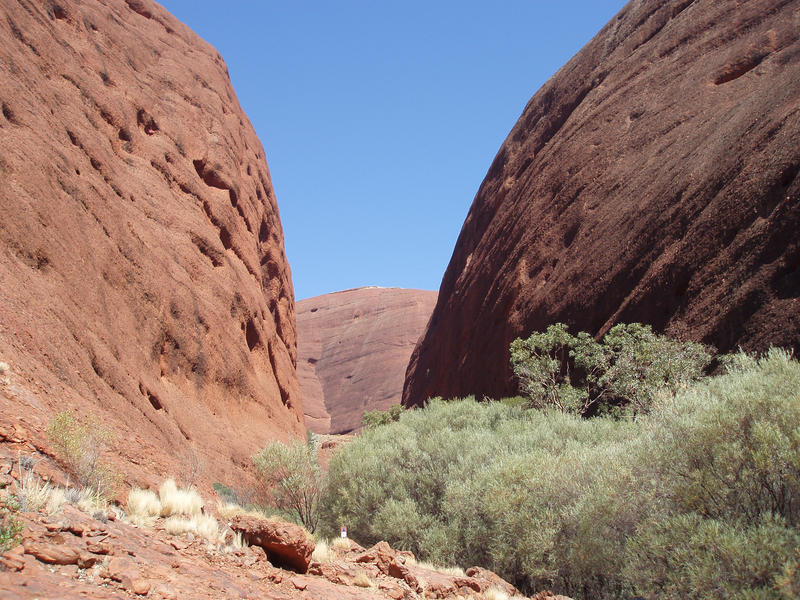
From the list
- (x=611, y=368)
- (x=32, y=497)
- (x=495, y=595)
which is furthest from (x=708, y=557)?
(x=611, y=368)

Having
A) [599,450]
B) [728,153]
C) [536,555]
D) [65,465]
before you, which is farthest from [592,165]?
[65,465]

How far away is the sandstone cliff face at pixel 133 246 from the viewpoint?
11406 millimetres

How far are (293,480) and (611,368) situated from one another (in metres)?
9.56

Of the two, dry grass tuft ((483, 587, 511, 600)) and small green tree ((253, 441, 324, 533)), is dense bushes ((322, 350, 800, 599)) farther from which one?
dry grass tuft ((483, 587, 511, 600))

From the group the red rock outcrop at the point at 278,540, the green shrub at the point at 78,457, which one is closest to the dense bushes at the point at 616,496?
the red rock outcrop at the point at 278,540

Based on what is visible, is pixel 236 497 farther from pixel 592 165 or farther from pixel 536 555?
pixel 592 165

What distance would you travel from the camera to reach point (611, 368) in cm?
1784

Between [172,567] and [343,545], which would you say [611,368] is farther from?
[172,567]

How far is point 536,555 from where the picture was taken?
9.47 m

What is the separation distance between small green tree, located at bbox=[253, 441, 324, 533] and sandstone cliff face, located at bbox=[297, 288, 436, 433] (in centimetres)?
5076

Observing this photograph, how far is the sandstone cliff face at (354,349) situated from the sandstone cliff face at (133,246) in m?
40.3

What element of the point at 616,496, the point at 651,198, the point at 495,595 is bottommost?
the point at 495,595

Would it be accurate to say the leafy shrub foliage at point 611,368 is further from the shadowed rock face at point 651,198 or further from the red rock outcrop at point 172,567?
the red rock outcrop at point 172,567

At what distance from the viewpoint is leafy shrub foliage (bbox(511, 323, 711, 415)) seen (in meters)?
15.2
